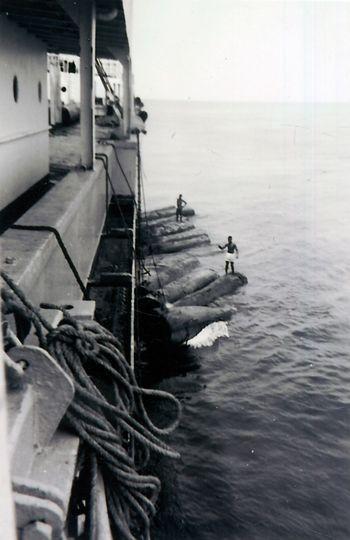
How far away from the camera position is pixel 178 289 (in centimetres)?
1991

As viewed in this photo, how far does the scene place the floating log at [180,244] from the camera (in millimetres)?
29078

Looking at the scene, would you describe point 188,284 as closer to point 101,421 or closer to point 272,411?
point 272,411

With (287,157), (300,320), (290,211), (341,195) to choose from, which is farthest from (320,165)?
(300,320)

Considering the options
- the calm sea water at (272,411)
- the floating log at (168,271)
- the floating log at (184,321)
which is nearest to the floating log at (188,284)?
the floating log at (168,271)

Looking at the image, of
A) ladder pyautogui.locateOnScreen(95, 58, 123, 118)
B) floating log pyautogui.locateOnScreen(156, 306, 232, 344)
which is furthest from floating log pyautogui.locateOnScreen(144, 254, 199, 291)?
ladder pyautogui.locateOnScreen(95, 58, 123, 118)

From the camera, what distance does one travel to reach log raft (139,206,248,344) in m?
16.3

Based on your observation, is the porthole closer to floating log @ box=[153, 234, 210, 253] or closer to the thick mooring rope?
the thick mooring rope

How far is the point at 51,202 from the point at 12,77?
4.29 metres

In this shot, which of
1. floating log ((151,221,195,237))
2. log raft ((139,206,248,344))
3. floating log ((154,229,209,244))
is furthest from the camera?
floating log ((151,221,195,237))

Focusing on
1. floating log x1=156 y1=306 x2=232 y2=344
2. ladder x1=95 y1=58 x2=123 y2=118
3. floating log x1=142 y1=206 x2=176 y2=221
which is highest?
ladder x1=95 y1=58 x2=123 y2=118

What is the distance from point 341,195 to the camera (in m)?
56.8

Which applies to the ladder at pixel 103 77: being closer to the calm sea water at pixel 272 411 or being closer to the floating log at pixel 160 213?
the calm sea water at pixel 272 411

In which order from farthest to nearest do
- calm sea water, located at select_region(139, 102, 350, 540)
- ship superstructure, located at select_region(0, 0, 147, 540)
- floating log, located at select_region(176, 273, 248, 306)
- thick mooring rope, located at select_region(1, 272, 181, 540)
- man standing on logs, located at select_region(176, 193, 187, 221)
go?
man standing on logs, located at select_region(176, 193, 187, 221) → floating log, located at select_region(176, 273, 248, 306) → calm sea water, located at select_region(139, 102, 350, 540) → thick mooring rope, located at select_region(1, 272, 181, 540) → ship superstructure, located at select_region(0, 0, 147, 540)

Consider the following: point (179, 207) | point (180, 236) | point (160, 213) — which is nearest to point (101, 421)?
point (180, 236)
